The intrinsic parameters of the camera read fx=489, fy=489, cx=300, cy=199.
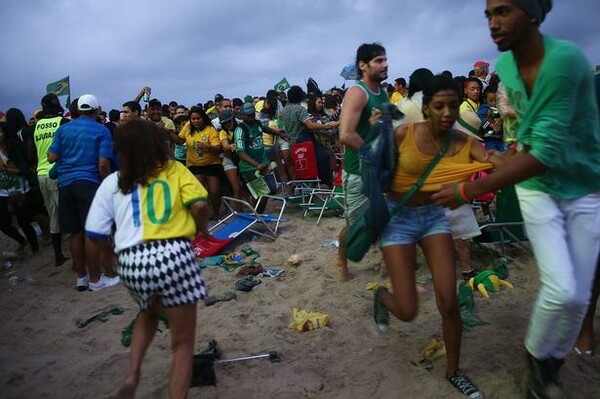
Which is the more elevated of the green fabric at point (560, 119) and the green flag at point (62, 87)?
the green flag at point (62, 87)

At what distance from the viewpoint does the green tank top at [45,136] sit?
626 centimetres

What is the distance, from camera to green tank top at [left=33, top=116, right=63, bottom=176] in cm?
626

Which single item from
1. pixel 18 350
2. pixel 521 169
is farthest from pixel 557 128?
pixel 18 350

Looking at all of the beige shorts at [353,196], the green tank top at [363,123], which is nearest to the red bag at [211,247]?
the beige shorts at [353,196]

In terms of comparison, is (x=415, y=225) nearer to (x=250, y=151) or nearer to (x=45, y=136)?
(x=250, y=151)

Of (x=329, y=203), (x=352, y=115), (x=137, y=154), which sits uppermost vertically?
(x=352, y=115)

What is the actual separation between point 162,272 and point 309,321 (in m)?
1.83

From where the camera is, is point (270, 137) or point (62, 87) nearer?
point (62, 87)

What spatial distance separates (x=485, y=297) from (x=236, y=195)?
440cm

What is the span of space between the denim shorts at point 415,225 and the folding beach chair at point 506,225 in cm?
212

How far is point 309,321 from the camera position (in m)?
4.11

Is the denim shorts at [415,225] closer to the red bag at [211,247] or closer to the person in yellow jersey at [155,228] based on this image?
the person in yellow jersey at [155,228]

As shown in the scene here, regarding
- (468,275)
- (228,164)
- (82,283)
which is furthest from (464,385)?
(228,164)

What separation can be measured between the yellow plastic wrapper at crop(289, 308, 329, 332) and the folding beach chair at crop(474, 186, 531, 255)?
190 cm
